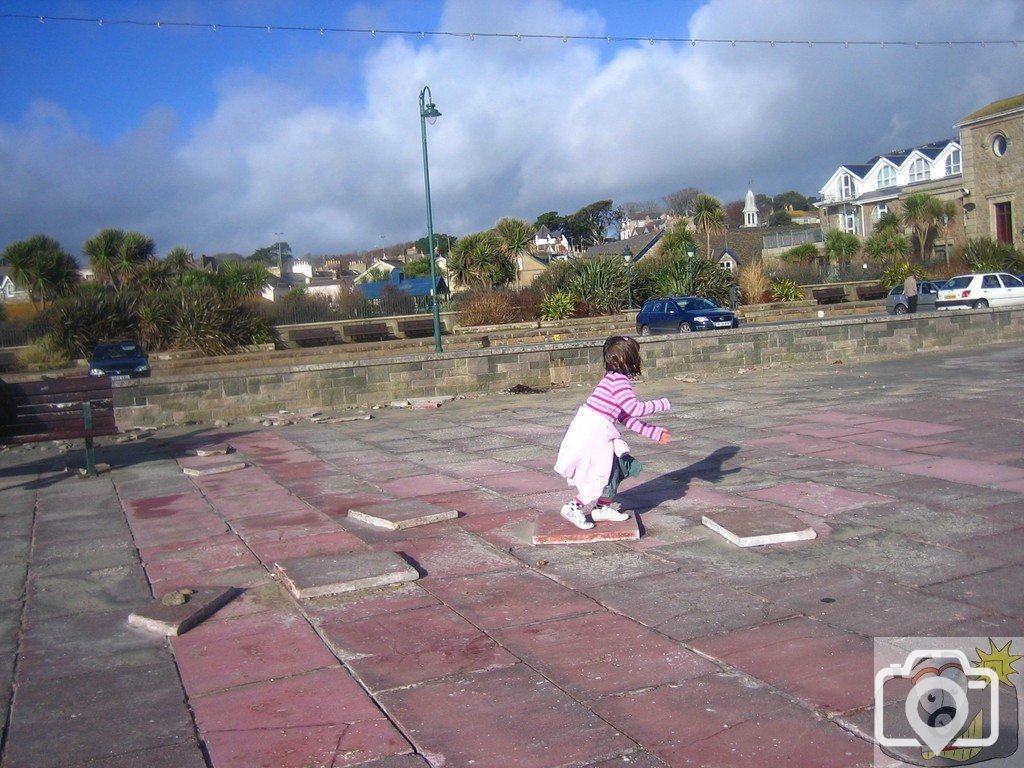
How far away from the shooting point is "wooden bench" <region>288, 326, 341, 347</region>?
3666cm

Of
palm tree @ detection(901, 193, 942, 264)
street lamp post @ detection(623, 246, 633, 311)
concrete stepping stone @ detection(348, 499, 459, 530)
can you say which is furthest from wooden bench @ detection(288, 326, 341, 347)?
palm tree @ detection(901, 193, 942, 264)

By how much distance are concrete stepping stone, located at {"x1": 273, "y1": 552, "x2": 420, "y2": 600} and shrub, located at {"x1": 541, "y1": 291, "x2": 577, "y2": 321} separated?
33699 millimetres

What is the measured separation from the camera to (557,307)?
39.9 m

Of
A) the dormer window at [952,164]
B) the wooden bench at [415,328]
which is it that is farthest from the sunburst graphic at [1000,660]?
the dormer window at [952,164]

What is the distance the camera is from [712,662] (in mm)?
4250

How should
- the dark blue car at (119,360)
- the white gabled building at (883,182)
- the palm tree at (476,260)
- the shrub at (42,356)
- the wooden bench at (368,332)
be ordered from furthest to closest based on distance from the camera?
the white gabled building at (883,182), the palm tree at (476,260), the wooden bench at (368,332), the shrub at (42,356), the dark blue car at (119,360)

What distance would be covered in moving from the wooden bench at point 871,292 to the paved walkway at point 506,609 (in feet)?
127

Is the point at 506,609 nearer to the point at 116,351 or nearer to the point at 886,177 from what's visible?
the point at 116,351

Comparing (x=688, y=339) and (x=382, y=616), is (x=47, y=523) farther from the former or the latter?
(x=688, y=339)

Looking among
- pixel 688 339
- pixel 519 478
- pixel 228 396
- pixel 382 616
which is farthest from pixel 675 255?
pixel 382 616

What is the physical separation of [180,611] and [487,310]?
35.5m

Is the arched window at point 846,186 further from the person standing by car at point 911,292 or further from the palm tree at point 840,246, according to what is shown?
the person standing by car at point 911,292

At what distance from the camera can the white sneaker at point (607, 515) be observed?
646 cm

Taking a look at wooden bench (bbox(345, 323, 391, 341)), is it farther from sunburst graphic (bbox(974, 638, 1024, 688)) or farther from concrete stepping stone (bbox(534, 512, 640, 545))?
sunburst graphic (bbox(974, 638, 1024, 688))
